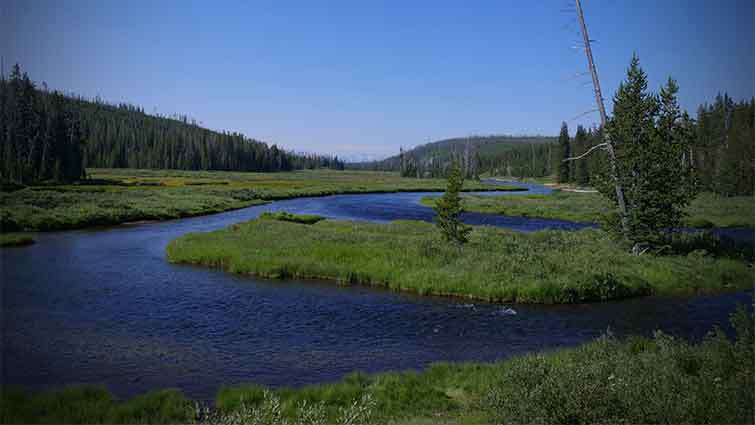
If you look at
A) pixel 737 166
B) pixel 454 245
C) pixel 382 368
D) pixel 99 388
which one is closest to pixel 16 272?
pixel 99 388

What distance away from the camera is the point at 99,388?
38.7 feet

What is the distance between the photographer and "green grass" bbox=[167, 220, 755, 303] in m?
22.4

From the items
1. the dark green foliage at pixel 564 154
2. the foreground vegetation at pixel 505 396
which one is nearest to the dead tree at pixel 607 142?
the foreground vegetation at pixel 505 396

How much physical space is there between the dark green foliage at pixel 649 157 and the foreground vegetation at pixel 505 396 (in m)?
14.0

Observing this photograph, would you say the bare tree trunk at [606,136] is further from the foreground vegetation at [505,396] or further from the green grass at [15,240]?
the green grass at [15,240]

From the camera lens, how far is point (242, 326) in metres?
18.0

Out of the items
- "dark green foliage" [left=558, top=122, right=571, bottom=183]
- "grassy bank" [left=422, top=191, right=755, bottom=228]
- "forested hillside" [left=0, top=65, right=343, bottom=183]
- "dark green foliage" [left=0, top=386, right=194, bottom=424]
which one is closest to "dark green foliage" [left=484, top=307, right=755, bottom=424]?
"dark green foliage" [left=0, top=386, right=194, bottom=424]

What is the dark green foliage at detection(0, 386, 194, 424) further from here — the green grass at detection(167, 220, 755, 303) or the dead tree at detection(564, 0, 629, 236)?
the dead tree at detection(564, 0, 629, 236)

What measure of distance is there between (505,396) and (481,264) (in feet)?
53.7

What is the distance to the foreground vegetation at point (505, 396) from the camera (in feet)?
24.1

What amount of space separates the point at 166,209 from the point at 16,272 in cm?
2990

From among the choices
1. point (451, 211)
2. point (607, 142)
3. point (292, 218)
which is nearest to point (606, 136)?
point (607, 142)

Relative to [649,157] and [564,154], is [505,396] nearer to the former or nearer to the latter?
[649,157]

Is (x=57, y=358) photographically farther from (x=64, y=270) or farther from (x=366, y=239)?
(x=366, y=239)
